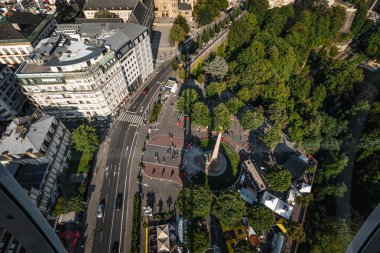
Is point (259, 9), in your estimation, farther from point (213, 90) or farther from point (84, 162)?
point (84, 162)

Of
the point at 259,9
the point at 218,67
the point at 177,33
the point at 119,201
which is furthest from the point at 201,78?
the point at 259,9

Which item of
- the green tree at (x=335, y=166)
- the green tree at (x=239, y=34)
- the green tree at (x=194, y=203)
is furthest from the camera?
the green tree at (x=239, y=34)

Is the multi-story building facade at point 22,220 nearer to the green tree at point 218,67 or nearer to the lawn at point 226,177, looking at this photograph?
the lawn at point 226,177

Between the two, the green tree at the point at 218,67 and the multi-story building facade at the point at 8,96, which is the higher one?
the green tree at the point at 218,67

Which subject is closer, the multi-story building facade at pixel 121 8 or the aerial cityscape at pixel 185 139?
the aerial cityscape at pixel 185 139

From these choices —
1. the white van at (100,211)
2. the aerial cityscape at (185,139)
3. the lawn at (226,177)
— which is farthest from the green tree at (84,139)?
the lawn at (226,177)

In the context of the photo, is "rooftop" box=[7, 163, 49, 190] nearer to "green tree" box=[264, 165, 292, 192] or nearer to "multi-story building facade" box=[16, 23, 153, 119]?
"multi-story building facade" box=[16, 23, 153, 119]

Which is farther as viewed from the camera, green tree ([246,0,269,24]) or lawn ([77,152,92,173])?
green tree ([246,0,269,24])

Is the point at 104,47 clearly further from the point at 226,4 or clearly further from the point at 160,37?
the point at 226,4

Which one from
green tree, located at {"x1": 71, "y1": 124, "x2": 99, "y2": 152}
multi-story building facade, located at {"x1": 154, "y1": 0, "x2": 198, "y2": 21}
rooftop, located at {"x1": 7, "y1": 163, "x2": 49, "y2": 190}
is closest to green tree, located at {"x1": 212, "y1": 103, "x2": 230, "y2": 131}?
green tree, located at {"x1": 71, "y1": 124, "x2": 99, "y2": 152}
